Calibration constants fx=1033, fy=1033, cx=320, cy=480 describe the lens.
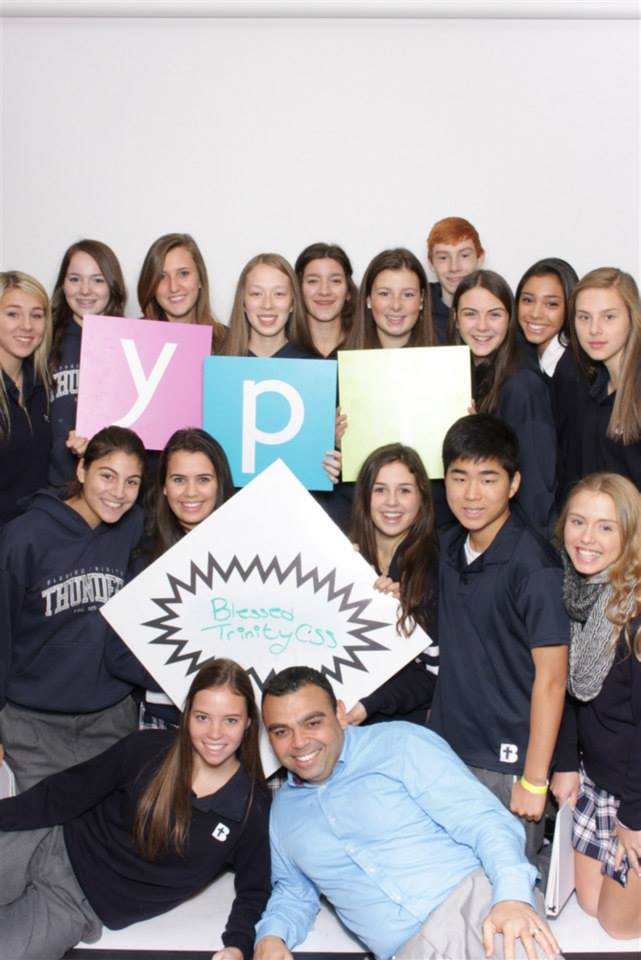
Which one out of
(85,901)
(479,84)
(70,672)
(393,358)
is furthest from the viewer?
(479,84)

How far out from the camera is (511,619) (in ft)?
9.38

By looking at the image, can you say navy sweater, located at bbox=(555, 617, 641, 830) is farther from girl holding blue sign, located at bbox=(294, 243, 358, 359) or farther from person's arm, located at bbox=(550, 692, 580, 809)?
girl holding blue sign, located at bbox=(294, 243, 358, 359)

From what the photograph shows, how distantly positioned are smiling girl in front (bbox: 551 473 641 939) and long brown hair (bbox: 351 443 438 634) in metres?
0.42

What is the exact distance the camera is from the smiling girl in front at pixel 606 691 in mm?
2746

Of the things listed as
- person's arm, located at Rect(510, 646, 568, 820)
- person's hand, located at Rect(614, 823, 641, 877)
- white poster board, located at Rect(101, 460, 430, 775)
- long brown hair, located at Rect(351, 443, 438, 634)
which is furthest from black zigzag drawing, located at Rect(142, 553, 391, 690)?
person's hand, located at Rect(614, 823, 641, 877)

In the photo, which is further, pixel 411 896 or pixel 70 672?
pixel 70 672

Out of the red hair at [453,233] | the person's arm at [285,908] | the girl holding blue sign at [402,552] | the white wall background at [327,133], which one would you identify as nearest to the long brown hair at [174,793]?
the person's arm at [285,908]

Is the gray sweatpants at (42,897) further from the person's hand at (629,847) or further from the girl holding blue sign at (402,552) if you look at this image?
the person's hand at (629,847)

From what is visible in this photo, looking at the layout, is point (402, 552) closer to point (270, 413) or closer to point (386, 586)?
point (386, 586)

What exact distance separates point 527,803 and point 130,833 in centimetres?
105

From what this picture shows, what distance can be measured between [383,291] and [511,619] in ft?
4.28

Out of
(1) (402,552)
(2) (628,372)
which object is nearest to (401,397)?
(1) (402,552)

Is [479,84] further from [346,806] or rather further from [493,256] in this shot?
[346,806]

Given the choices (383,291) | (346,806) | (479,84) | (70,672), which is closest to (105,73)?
(479,84)
